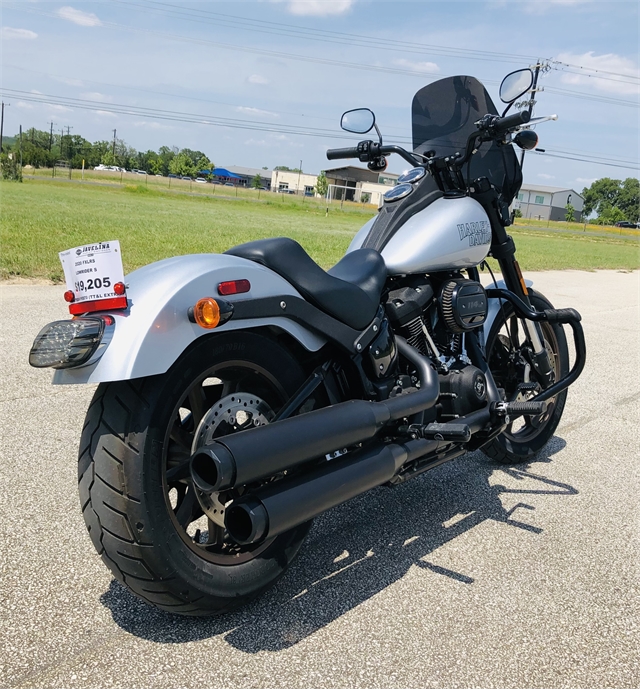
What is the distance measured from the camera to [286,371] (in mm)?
2600

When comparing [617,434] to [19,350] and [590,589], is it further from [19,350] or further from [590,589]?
[19,350]

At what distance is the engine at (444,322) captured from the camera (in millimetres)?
3174

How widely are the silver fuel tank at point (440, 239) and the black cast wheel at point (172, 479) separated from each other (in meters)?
0.94

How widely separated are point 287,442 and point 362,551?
1081mm

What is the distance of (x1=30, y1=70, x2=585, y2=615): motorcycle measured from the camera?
2.13 m

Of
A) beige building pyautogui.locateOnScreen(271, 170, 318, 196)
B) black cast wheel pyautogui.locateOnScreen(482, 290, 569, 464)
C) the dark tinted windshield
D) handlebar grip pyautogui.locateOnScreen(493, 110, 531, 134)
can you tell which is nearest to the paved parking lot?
black cast wheel pyautogui.locateOnScreen(482, 290, 569, 464)

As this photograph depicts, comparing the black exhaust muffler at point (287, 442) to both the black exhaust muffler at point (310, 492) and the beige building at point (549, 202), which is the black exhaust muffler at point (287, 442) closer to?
the black exhaust muffler at point (310, 492)

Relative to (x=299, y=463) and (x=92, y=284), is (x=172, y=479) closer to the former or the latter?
(x=299, y=463)

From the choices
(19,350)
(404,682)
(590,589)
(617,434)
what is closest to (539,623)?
(590,589)

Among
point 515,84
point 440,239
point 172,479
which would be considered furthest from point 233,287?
point 515,84

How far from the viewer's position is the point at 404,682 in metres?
2.22

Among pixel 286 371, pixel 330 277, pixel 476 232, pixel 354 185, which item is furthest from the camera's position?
pixel 354 185

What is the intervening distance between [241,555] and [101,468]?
2.10ft

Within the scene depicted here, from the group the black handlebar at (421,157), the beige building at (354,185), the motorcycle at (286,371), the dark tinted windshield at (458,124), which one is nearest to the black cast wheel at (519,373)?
the motorcycle at (286,371)
